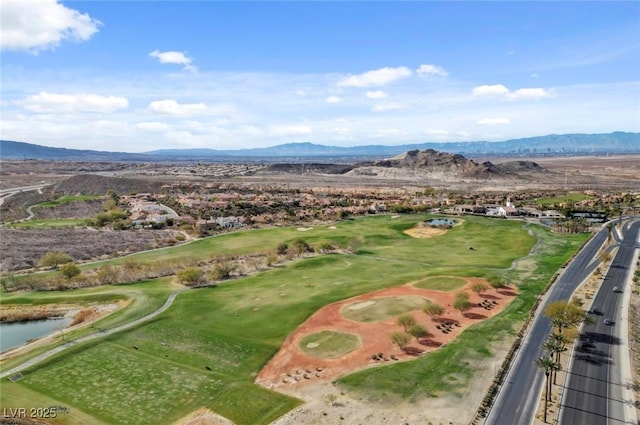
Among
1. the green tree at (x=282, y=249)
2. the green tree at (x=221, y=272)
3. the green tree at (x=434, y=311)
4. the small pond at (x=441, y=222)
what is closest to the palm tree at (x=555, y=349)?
the green tree at (x=434, y=311)

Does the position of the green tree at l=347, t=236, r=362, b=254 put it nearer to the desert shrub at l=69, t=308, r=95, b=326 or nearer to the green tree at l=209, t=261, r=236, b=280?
the green tree at l=209, t=261, r=236, b=280

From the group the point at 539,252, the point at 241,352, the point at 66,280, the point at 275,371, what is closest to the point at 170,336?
the point at 241,352

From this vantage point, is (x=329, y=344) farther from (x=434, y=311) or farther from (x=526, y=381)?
(x=526, y=381)

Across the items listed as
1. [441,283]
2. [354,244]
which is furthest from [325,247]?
[441,283]

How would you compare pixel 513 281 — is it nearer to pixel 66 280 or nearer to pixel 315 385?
pixel 315 385

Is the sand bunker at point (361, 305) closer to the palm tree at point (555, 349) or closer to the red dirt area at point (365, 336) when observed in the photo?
the red dirt area at point (365, 336)
